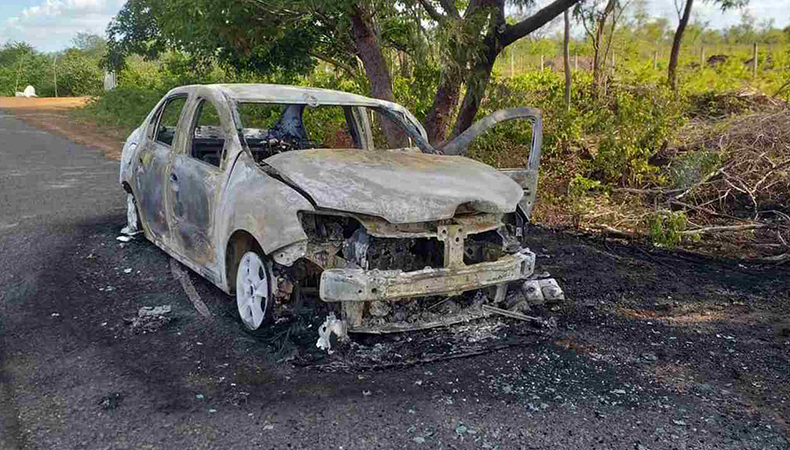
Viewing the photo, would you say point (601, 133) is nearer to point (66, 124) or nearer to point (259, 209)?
point (259, 209)

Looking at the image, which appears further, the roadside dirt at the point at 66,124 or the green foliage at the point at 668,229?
the roadside dirt at the point at 66,124

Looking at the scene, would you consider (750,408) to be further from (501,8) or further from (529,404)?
(501,8)

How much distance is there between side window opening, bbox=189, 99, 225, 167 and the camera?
5.36m

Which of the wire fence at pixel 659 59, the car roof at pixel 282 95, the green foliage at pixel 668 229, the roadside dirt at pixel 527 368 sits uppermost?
the wire fence at pixel 659 59

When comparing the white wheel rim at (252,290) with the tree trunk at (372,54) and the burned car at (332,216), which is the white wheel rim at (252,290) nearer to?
the burned car at (332,216)

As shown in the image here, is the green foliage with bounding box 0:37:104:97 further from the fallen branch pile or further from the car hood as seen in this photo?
the car hood

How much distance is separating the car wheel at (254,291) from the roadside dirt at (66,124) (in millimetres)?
9933

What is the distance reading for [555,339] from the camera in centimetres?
460

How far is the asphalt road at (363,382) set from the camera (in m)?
3.33

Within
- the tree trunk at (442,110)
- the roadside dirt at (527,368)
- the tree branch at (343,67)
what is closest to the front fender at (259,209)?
the roadside dirt at (527,368)

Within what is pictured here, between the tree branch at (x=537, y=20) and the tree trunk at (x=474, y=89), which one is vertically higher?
the tree branch at (x=537, y=20)

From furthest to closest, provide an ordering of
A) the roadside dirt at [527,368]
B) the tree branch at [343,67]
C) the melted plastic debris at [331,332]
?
1. the tree branch at [343,67]
2. the melted plastic debris at [331,332]
3. the roadside dirt at [527,368]

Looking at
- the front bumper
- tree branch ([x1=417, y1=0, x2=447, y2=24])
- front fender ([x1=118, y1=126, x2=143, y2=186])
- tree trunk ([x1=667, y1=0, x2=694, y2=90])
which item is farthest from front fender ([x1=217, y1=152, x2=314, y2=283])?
tree trunk ([x1=667, y1=0, x2=694, y2=90])

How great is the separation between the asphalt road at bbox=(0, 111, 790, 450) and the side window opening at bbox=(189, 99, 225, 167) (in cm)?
103
